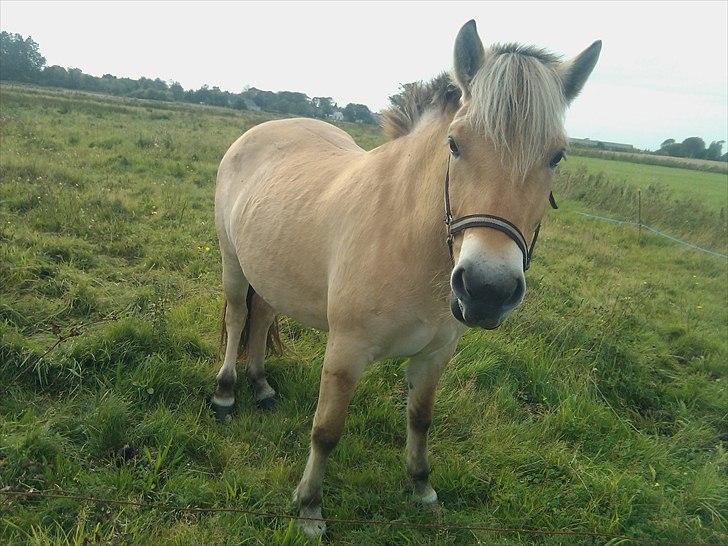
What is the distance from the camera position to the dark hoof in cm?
356

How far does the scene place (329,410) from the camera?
255cm

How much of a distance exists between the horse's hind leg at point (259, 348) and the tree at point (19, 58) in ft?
183

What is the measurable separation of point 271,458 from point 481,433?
4.66 ft

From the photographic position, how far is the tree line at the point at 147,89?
149 ft

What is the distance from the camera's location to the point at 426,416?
2.90 metres

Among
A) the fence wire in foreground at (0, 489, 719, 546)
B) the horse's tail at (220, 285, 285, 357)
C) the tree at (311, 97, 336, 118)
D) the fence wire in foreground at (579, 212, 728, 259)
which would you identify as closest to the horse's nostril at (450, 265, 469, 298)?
the fence wire in foreground at (0, 489, 719, 546)

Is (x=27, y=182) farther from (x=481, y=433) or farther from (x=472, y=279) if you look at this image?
Result: (x=472, y=279)

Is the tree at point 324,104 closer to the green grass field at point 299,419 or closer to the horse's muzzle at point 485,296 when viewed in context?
the green grass field at point 299,419

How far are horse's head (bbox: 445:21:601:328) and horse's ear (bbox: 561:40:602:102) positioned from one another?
0.20 ft

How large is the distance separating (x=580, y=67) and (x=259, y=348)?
2809 mm

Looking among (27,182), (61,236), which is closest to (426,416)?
(61,236)

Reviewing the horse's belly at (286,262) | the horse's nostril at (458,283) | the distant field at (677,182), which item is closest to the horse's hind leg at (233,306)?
the horse's belly at (286,262)

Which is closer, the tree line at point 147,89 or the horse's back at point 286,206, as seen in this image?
the horse's back at point 286,206

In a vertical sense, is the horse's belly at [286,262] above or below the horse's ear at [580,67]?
below
